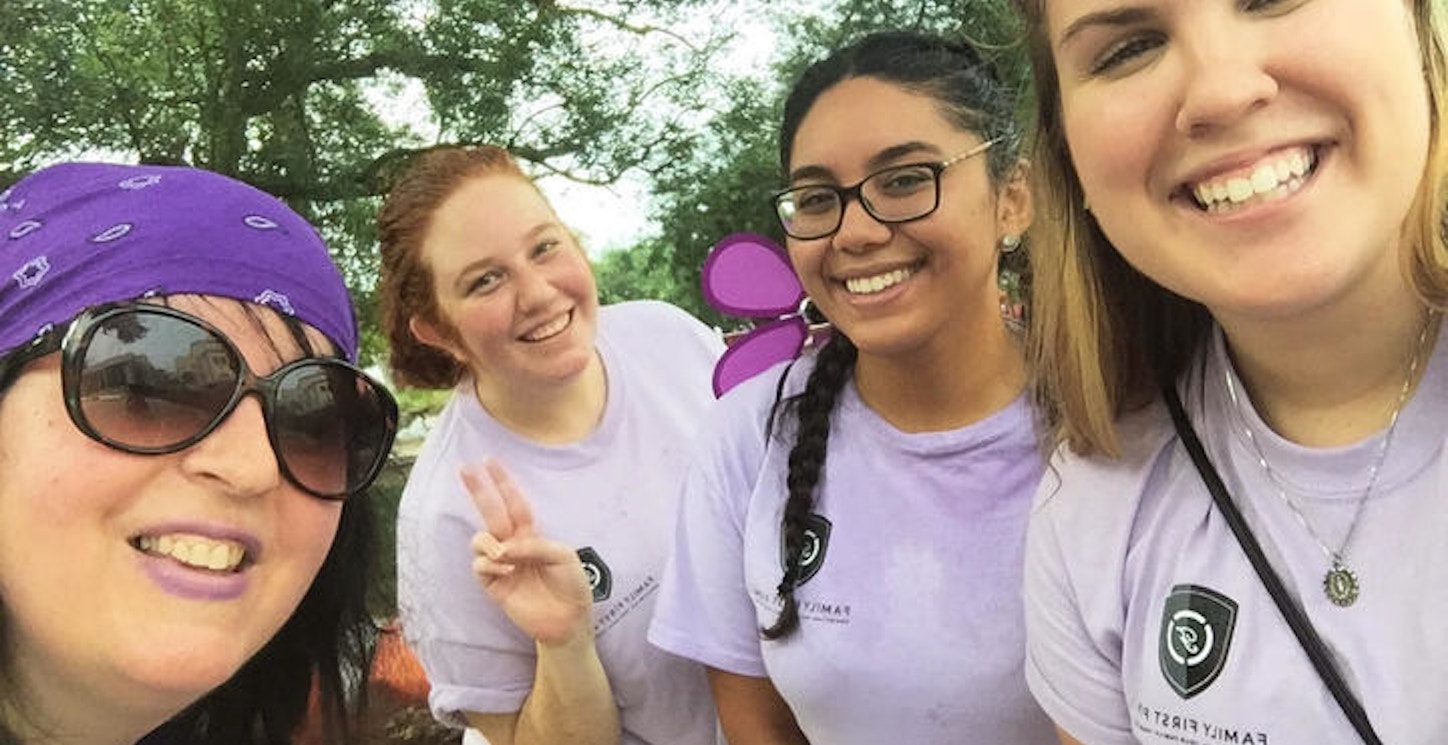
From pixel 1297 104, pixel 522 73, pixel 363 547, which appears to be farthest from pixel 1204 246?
pixel 522 73

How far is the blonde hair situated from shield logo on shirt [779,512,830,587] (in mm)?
302

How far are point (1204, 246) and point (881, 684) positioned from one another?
57 centimetres

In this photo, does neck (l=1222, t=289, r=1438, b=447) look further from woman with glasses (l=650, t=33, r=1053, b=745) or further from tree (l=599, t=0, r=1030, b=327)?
tree (l=599, t=0, r=1030, b=327)

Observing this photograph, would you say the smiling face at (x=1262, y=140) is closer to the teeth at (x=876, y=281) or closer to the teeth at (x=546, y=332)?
the teeth at (x=876, y=281)

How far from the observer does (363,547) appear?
121cm

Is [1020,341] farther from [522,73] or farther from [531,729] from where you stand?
[522,73]

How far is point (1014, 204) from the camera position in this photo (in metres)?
1.32

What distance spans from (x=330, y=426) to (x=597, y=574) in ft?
2.27

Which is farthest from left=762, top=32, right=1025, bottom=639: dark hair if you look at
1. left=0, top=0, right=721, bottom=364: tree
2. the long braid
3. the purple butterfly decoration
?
left=0, top=0, right=721, bottom=364: tree

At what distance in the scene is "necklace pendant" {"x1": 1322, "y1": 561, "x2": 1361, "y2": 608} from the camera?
0.79 m

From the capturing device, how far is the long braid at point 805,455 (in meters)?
1.22

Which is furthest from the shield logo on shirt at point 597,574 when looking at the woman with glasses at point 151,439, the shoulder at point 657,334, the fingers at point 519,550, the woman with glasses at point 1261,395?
the woman with glasses at point 1261,395

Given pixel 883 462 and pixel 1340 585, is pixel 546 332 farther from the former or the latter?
pixel 1340 585

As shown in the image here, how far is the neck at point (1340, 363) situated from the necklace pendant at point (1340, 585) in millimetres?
99
